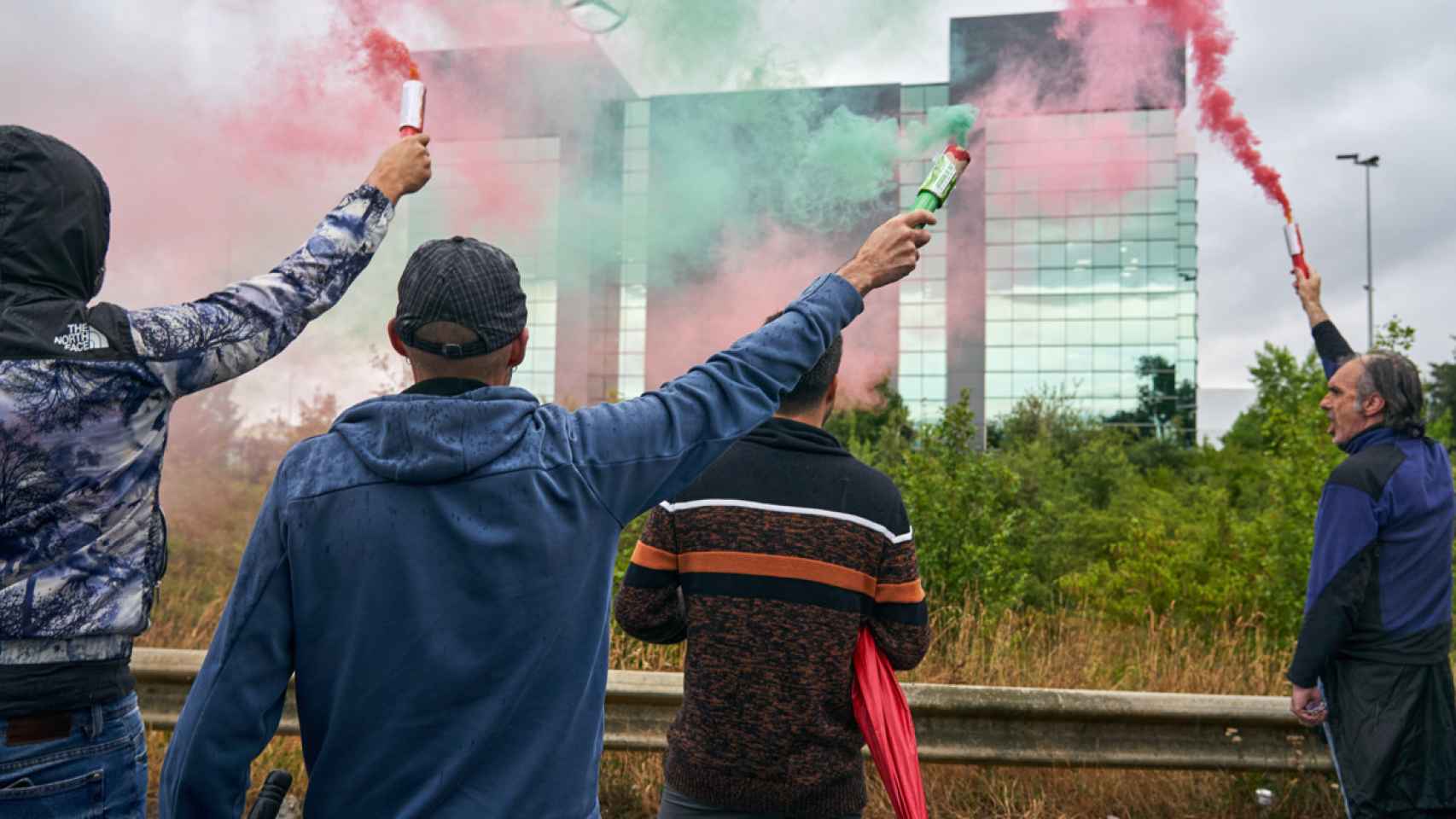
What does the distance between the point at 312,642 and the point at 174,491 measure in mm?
12108

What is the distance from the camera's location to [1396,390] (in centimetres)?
379

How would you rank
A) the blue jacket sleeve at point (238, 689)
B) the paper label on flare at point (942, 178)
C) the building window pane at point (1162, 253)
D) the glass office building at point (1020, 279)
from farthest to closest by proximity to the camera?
the building window pane at point (1162, 253) → the glass office building at point (1020, 279) → the paper label on flare at point (942, 178) → the blue jacket sleeve at point (238, 689)

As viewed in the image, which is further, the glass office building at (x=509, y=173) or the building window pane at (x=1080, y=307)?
the building window pane at (x=1080, y=307)

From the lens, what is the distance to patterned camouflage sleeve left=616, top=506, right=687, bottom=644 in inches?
103

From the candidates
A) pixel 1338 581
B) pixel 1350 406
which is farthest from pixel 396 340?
pixel 1350 406

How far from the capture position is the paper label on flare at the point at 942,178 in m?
2.22

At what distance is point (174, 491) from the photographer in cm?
1219

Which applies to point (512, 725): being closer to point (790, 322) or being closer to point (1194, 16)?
point (790, 322)

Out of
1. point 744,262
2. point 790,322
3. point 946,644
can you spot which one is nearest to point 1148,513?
point 946,644

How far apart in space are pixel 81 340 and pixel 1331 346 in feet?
15.5

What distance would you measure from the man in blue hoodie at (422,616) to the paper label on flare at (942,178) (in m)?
0.99

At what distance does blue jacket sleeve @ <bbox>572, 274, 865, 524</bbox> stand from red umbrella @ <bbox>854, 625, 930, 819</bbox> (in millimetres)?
887

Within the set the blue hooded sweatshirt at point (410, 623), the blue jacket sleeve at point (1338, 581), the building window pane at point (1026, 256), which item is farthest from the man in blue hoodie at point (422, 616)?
the building window pane at point (1026, 256)

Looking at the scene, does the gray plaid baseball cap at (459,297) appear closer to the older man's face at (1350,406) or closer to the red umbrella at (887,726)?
the red umbrella at (887,726)
